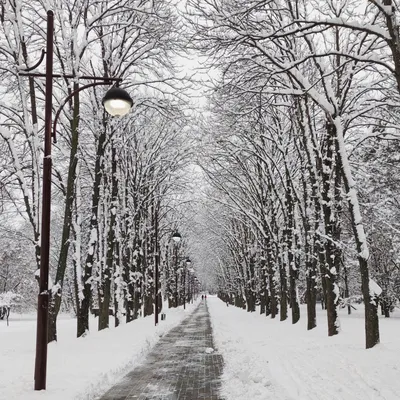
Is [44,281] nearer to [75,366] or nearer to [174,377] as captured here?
[75,366]

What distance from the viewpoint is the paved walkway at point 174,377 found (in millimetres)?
8094

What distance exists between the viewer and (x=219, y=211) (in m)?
44.1

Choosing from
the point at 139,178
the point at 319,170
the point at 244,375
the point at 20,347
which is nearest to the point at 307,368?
the point at 244,375

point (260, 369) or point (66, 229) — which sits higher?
point (66, 229)

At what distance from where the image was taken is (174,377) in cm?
996

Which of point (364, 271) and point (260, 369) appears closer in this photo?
point (260, 369)

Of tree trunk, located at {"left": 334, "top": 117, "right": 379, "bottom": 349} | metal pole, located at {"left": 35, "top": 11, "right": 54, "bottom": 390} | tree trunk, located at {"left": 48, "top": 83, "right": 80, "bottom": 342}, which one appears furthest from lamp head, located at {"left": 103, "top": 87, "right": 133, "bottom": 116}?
tree trunk, located at {"left": 334, "top": 117, "right": 379, "bottom": 349}

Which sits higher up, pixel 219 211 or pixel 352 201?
pixel 219 211

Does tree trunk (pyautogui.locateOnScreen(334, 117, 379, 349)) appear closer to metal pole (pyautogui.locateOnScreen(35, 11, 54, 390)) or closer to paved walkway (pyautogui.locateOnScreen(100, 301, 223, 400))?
paved walkway (pyautogui.locateOnScreen(100, 301, 223, 400))

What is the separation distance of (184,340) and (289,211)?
27.0 feet

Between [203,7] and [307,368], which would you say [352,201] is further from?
[203,7]

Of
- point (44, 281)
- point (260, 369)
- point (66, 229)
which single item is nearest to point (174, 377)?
point (260, 369)

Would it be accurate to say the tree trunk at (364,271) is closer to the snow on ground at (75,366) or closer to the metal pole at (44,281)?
the snow on ground at (75,366)

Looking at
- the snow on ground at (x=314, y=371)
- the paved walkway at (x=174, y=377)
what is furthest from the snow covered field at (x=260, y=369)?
the paved walkway at (x=174, y=377)
